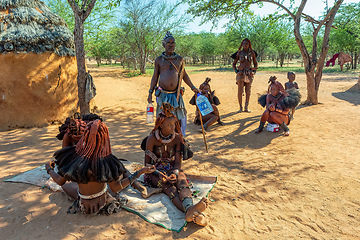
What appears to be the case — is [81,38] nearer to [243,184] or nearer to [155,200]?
[155,200]

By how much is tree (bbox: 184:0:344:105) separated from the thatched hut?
212 inches

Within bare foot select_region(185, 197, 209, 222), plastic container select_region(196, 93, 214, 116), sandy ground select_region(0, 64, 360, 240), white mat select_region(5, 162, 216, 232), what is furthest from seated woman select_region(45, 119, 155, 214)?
plastic container select_region(196, 93, 214, 116)

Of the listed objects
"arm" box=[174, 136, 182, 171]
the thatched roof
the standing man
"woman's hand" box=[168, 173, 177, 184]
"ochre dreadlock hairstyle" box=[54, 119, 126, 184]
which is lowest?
"woman's hand" box=[168, 173, 177, 184]

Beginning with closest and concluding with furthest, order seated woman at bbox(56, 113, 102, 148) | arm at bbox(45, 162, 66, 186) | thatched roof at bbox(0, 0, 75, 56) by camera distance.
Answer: arm at bbox(45, 162, 66, 186)
seated woman at bbox(56, 113, 102, 148)
thatched roof at bbox(0, 0, 75, 56)

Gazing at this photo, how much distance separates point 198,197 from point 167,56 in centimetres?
262

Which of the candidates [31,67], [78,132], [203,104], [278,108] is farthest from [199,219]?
[31,67]

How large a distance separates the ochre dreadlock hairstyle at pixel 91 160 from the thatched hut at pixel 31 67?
168 inches

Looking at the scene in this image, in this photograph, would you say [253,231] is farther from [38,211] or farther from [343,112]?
[343,112]

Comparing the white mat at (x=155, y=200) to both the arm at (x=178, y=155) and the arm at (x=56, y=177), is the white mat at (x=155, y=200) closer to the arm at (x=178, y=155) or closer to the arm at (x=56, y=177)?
the arm at (x=178, y=155)

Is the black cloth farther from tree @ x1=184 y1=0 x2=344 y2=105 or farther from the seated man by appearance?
tree @ x1=184 y1=0 x2=344 y2=105

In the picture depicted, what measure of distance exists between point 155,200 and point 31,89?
4761 millimetres

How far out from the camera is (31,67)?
231 inches

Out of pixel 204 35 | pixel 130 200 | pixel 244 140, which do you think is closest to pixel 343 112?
pixel 244 140

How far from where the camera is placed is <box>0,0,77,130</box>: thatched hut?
225 inches
